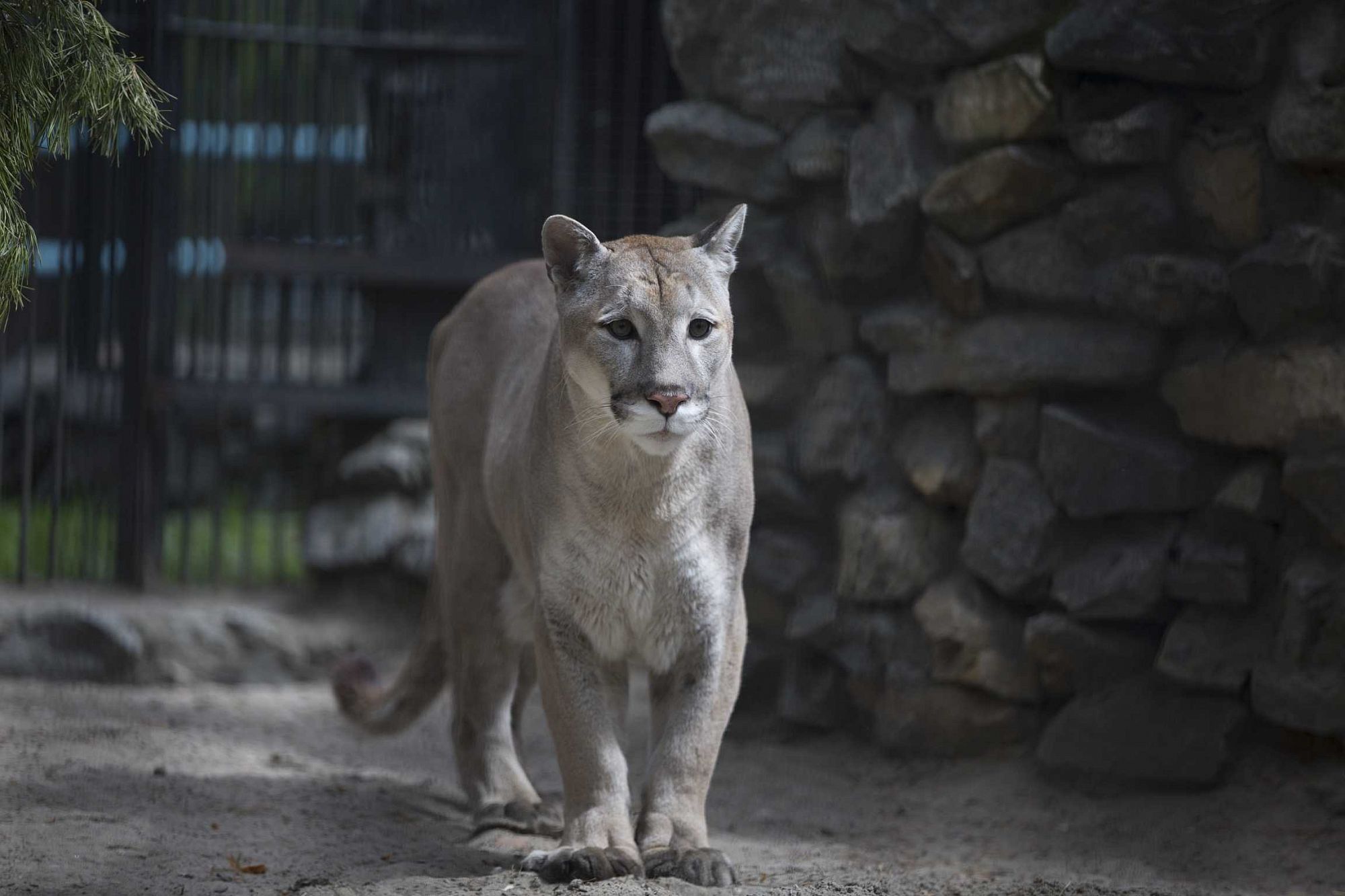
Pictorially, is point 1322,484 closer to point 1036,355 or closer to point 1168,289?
point 1168,289

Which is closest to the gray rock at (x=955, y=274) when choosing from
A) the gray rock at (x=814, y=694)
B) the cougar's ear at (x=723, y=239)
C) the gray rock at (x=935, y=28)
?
the gray rock at (x=935, y=28)

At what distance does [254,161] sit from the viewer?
7543mm

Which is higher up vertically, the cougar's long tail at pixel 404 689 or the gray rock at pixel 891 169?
the gray rock at pixel 891 169

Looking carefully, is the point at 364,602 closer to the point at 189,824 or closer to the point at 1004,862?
the point at 189,824

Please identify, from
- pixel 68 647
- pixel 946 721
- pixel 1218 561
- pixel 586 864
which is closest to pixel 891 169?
pixel 1218 561

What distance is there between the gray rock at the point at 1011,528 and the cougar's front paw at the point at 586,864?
6.86 feet

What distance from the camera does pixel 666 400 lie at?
3439 millimetres

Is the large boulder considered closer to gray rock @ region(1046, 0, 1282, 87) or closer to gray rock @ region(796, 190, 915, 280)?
gray rock @ region(1046, 0, 1282, 87)

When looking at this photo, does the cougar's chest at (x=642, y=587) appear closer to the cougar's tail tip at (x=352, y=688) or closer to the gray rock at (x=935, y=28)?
the cougar's tail tip at (x=352, y=688)

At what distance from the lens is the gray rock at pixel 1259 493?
14.7 ft

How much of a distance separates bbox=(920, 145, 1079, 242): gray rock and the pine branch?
111 inches

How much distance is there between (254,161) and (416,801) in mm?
4020

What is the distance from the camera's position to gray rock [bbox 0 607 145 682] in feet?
21.0

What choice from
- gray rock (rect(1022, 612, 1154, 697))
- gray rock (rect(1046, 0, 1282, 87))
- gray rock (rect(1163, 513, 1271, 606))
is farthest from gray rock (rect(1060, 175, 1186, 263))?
gray rock (rect(1022, 612, 1154, 697))
